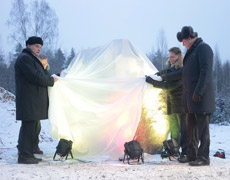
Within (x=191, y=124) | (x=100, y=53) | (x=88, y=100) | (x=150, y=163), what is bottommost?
(x=150, y=163)

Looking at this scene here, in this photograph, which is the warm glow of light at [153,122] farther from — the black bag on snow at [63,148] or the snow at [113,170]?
the black bag on snow at [63,148]

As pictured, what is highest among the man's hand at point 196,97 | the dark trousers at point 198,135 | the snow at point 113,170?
the man's hand at point 196,97

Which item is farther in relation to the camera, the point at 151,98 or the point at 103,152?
the point at 151,98

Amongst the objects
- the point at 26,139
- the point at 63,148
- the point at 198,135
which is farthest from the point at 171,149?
the point at 26,139

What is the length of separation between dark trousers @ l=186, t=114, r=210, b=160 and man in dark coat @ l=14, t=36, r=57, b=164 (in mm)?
2620

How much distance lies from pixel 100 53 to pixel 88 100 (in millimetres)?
1230

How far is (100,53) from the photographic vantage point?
5.91 m

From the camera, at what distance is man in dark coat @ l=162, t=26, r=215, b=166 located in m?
4.17

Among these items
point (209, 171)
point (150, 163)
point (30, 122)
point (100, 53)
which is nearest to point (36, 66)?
point (30, 122)

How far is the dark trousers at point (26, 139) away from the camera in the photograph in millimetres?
4562

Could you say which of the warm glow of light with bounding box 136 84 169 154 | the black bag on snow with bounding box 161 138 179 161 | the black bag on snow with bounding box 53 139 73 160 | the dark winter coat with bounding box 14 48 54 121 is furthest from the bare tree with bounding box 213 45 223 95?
the dark winter coat with bounding box 14 48 54 121

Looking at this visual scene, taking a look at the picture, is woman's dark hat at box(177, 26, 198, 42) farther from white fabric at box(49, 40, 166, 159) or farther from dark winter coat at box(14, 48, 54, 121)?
dark winter coat at box(14, 48, 54, 121)

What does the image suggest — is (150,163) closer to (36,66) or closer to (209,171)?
(209,171)

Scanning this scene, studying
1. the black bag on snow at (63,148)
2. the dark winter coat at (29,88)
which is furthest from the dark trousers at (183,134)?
the dark winter coat at (29,88)
